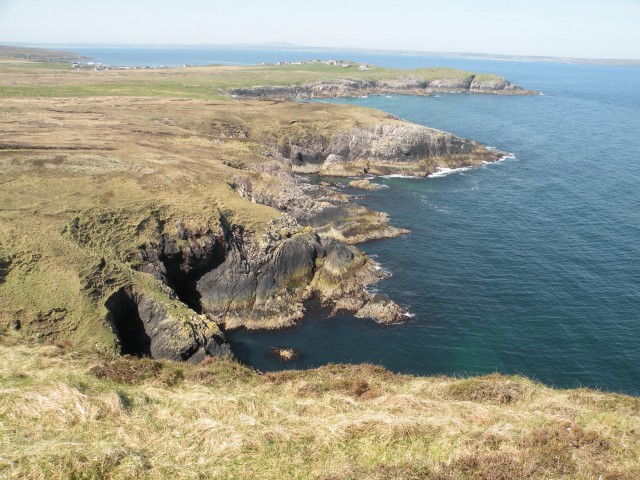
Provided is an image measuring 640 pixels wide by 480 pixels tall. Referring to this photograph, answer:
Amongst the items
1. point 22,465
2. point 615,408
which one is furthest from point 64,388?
point 615,408

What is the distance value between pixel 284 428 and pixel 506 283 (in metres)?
45.3

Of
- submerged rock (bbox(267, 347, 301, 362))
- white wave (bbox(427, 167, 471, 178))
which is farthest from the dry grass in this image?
white wave (bbox(427, 167, 471, 178))

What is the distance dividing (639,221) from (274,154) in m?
71.5

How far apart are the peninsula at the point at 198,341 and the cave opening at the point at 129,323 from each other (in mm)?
130

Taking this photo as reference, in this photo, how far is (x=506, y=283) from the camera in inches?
2128

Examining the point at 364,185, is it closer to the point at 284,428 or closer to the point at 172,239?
the point at 172,239

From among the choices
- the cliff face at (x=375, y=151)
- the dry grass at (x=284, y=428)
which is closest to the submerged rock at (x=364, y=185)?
the cliff face at (x=375, y=151)

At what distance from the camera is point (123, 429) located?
1602 centimetres

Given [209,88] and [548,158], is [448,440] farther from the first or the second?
[209,88]

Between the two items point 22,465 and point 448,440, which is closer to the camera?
point 22,465

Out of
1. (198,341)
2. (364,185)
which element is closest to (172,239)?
(198,341)

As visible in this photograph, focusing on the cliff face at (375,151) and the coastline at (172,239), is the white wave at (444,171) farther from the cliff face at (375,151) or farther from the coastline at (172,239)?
the coastline at (172,239)

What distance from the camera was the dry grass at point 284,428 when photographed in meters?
14.1

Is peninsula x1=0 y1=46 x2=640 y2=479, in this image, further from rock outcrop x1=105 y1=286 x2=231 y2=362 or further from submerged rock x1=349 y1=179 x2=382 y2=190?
submerged rock x1=349 y1=179 x2=382 y2=190
